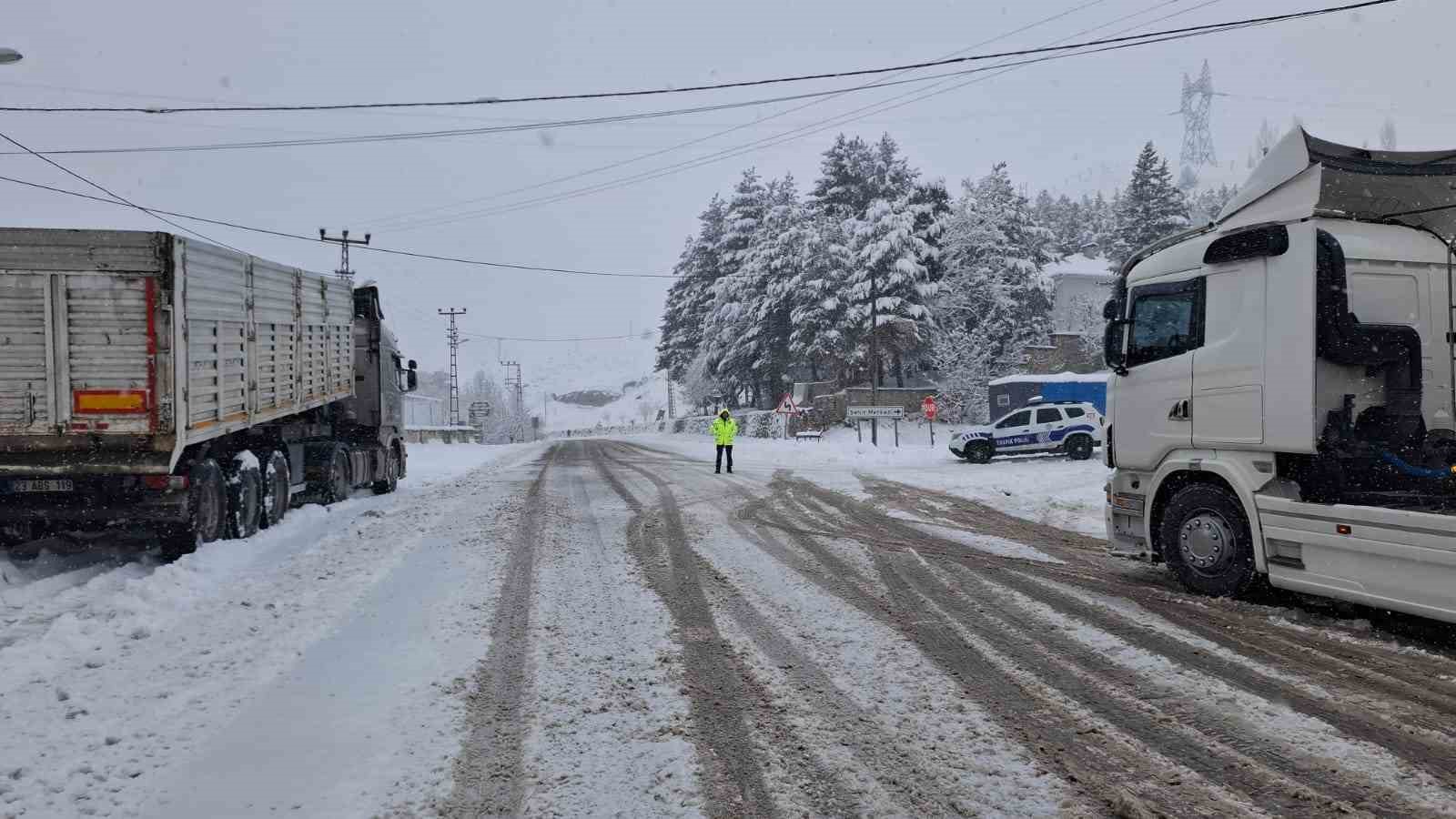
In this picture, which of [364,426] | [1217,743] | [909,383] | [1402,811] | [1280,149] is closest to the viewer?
[1402,811]

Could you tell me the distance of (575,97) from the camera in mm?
18000

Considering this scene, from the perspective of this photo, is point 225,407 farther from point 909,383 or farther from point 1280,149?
point 909,383

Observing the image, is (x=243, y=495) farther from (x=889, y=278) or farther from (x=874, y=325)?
(x=889, y=278)

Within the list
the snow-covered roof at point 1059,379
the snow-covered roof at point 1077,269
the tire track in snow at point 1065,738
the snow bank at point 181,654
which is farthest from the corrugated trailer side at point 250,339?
the snow-covered roof at point 1077,269

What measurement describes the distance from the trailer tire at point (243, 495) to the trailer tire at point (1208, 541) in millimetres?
→ 9827

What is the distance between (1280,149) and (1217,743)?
508 cm

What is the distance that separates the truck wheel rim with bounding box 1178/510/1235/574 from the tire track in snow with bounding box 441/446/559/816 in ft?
18.1

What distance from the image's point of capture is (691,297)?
179 feet

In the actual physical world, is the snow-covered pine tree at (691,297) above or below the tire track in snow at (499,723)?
above

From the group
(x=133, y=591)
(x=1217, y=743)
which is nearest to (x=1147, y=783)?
(x=1217, y=743)

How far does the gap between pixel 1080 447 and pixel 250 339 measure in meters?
19.6

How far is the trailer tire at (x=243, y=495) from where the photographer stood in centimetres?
934

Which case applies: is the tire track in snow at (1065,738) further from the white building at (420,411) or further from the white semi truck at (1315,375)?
the white building at (420,411)

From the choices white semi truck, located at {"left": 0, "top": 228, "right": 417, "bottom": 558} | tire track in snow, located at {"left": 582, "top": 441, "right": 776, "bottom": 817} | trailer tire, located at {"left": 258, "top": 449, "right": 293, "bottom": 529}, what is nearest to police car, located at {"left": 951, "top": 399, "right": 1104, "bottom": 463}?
tire track in snow, located at {"left": 582, "top": 441, "right": 776, "bottom": 817}
